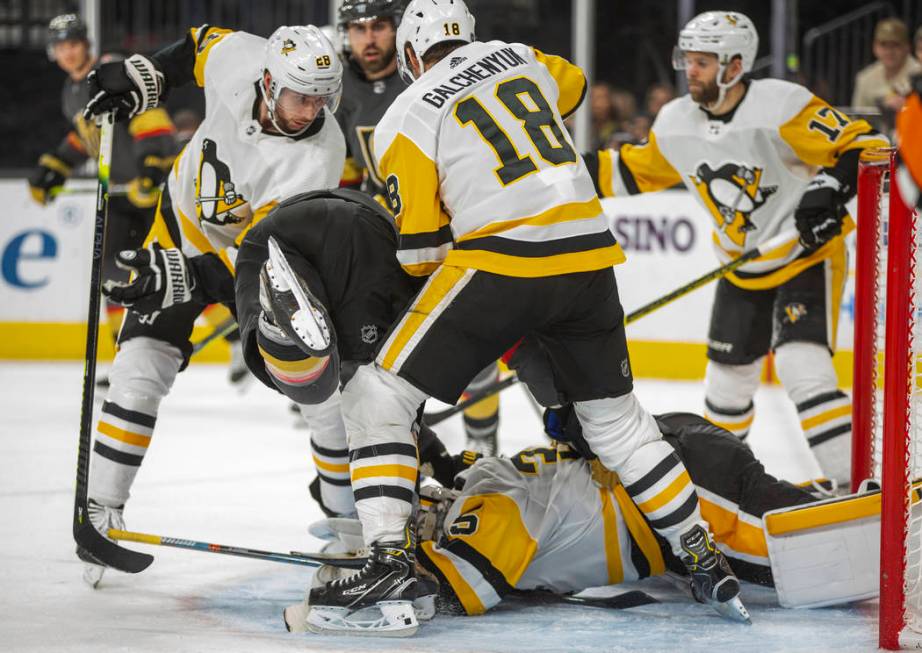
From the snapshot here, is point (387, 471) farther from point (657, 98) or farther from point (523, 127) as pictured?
point (657, 98)

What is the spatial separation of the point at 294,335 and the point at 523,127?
60cm

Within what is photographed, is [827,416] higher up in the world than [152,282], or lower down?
lower down

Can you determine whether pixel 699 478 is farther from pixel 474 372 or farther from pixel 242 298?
pixel 242 298

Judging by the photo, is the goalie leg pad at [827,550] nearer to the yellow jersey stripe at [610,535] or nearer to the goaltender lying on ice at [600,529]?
the goaltender lying on ice at [600,529]

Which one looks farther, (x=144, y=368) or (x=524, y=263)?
(x=144, y=368)

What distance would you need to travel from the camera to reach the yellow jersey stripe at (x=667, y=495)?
2.65 m

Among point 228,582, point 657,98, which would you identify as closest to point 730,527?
point 228,582

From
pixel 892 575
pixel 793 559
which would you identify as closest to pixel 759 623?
pixel 793 559

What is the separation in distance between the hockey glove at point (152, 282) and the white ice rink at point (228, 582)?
2.03 ft

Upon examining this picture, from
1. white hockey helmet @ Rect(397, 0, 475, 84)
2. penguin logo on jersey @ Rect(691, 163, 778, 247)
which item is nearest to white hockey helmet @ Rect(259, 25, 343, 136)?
white hockey helmet @ Rect(397, 0, 475, 84)

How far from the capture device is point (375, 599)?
2.54 m

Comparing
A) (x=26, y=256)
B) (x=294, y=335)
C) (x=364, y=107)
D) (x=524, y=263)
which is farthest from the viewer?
(x=26, y=256)

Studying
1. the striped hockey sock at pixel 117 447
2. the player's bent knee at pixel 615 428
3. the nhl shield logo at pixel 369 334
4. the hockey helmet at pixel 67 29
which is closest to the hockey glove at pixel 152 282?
the striped hockey sock at pixel 117 447

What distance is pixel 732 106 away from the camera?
3.71 m
